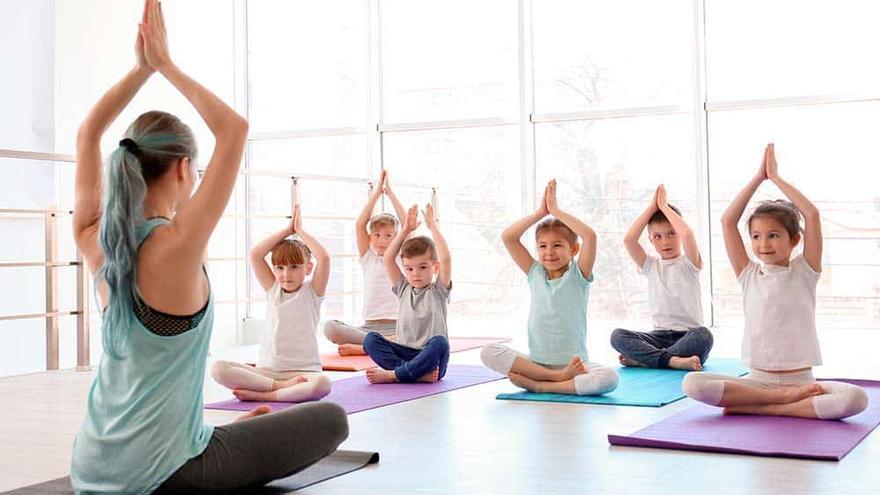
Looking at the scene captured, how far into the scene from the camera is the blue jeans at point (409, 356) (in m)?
3.91

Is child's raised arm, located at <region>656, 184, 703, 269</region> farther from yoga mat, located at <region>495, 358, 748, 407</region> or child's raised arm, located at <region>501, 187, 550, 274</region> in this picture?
child's raised arm, located at <region>501, 187, 550, 274</region>

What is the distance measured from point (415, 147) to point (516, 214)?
3.04ft

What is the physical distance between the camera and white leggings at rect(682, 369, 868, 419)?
2816 mm

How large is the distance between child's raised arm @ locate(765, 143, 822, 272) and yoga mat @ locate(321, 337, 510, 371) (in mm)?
Answer: 2035

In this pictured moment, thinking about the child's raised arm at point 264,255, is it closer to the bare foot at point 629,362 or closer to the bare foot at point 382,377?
the bare foot at point 382,377

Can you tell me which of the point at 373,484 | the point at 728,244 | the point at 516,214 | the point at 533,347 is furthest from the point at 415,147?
the point at 373,484

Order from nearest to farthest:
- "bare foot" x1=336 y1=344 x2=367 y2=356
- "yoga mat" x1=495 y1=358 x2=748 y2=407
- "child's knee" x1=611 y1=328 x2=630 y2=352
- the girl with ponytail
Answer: the girl with ponytail
"yoga mat" x1=495 y1=358 x2=748 y2=407
"child's knee" x1=611 y1=328 x2=630 y2=352
"bare foot" x1=336 y1=344 x2=367 y2=356

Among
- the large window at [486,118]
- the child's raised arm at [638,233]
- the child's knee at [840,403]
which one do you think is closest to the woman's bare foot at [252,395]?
the child's raised arm at [638,233]

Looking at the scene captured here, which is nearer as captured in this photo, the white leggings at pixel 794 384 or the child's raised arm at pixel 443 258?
the white leggings at pixel 794 384

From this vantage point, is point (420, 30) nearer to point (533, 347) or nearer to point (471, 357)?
point (471, 357)

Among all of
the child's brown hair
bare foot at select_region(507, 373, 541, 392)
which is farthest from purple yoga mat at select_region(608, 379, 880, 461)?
bare foot at select_region(507, 373, 541, 392)

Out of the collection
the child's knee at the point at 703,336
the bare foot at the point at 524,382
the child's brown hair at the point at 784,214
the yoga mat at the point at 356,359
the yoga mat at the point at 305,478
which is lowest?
the yoga mat at the point at 356,359

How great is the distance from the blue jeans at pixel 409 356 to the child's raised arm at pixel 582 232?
0.67m

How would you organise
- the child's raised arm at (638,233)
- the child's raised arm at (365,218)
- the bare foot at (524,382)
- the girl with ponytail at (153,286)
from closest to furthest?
1. the girl with ponytail at (153,286)
2. the bare foot at (524,382)
3. the child's raised arm at (638,233)
4. the child's raised arm at (365,218)
